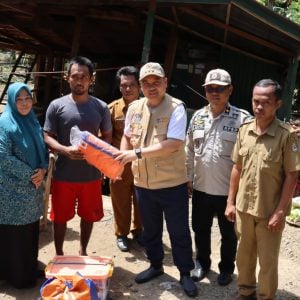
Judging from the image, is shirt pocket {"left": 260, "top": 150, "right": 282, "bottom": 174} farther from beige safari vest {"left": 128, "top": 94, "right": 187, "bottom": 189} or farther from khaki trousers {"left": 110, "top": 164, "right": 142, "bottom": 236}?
khaki trousers {"left": 110, "top": 164, "right": 142, "bottom": 236}

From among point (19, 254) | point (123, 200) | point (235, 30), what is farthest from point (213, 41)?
point (19, 254)

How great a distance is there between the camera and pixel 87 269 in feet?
9.89

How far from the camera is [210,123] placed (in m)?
3.29

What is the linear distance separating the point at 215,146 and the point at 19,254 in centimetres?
187

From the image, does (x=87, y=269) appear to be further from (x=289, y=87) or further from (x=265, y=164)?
(x=289, y=87)

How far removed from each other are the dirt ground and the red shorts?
25.2 inches

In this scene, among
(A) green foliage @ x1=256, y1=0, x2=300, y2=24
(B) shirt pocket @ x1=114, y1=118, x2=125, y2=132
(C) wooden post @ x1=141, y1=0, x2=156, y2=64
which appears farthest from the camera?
(A) green foliage @ x1=256, y1=0, x2=300, y2=24

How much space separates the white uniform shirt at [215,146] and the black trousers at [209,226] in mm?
94

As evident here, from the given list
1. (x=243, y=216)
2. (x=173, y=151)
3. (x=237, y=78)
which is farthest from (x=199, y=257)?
(x=237, y=78)

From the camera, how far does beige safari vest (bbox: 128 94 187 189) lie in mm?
3114

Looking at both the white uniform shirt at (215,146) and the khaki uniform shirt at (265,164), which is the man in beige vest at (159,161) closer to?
the white uniform shirt at (215,146)

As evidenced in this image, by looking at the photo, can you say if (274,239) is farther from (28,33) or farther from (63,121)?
(28,33)

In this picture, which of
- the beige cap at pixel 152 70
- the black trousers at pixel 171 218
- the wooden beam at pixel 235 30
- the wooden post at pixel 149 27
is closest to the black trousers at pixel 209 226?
the black trousers at pixel 171 218

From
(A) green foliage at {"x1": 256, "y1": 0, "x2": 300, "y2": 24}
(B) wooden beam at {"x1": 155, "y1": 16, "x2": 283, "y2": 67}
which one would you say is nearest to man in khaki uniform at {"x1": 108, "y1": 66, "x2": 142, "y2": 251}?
(B) wooden beam at {"x1": 155, "y1": 16, "x2": 283, "y2": 67}
